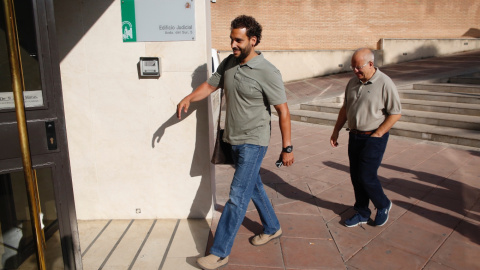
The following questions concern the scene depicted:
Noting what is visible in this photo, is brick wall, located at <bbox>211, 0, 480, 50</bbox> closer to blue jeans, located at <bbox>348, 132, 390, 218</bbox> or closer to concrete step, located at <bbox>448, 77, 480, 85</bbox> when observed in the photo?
concrete step, located at <bbox>448, 77, 480, 85</bbox>

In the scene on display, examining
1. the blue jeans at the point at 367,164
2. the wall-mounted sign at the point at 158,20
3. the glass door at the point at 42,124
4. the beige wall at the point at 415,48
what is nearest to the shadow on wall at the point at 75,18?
the wall-mounted sign at the point at 158,20

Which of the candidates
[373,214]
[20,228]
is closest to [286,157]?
[373,214]

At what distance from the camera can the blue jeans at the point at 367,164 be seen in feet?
10.6

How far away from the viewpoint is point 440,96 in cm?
844

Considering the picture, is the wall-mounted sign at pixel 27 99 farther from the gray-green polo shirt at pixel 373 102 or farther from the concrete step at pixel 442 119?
the concrete step at pixel 442 119

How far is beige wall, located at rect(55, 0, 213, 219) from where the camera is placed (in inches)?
131

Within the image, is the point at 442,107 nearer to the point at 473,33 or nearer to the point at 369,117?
the point at 369,117

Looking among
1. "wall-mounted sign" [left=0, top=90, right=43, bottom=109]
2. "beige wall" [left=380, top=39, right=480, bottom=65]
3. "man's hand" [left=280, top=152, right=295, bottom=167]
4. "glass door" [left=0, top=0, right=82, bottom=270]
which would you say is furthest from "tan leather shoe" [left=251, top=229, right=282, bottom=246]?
"beige wall" [left=380, top=39, right=480, bottom=65]

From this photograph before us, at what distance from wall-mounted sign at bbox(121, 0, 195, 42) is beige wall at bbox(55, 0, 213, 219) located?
62 millimetres

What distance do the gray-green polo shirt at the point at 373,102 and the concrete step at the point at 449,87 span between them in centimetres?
675

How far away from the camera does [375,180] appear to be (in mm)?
3367

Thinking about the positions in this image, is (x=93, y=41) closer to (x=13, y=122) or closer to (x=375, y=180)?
(x=13, y=122)

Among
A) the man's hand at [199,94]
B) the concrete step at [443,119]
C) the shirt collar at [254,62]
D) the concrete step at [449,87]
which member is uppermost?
the shirt collar at [254,62]

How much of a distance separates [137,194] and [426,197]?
10.7 ft
